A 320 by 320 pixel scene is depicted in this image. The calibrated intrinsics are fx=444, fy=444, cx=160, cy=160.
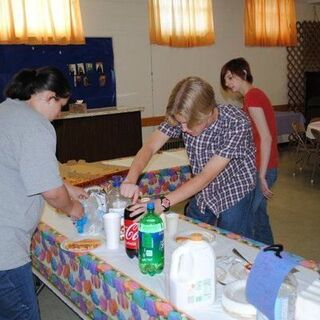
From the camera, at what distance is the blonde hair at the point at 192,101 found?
1.48 meters

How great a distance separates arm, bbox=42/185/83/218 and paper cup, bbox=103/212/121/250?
0.12 meters

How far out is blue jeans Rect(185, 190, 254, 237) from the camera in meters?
1.79

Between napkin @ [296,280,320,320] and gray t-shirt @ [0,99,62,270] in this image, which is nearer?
napkin @ [296,280,320,320]

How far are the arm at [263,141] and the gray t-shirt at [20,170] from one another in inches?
49.2

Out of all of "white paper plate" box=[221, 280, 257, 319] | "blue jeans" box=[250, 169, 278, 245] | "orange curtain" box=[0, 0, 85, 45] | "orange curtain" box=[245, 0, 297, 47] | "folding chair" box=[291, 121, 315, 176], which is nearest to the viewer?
"white paper plate" box=[221, 280, 257, 319]

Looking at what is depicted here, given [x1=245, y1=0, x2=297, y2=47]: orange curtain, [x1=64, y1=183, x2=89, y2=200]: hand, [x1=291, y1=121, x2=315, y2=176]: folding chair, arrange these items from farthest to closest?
[x1=245, y1=0, x2=297, y2=47]: orange curtain
[x1=291, y1=121, x2=315, y2=176]: folding chair
[x1=64, y1=183, x2=89, y2=200]: hand

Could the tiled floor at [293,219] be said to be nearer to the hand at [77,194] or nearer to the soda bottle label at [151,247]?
the hand at [77,194]

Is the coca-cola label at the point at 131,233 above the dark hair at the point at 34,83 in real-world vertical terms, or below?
below

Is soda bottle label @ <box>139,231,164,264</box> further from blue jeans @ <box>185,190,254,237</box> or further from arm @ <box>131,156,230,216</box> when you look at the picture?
blue jeans @ <box>185,190,254,237</box>

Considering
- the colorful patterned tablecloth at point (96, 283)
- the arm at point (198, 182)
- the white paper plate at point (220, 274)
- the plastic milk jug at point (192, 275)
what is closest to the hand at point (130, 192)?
the arm at point (198, 182)

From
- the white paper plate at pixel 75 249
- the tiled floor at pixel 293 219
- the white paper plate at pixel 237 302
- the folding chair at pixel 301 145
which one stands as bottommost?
the tiled floor at pixel 293 219

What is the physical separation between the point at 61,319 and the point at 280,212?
7.21 ft

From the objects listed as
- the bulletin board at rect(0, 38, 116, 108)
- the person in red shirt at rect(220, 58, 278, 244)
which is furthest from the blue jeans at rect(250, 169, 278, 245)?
the bulletin board at rect(0, 38, 116, 108)

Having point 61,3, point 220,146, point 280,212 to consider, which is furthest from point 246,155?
point 61,3
